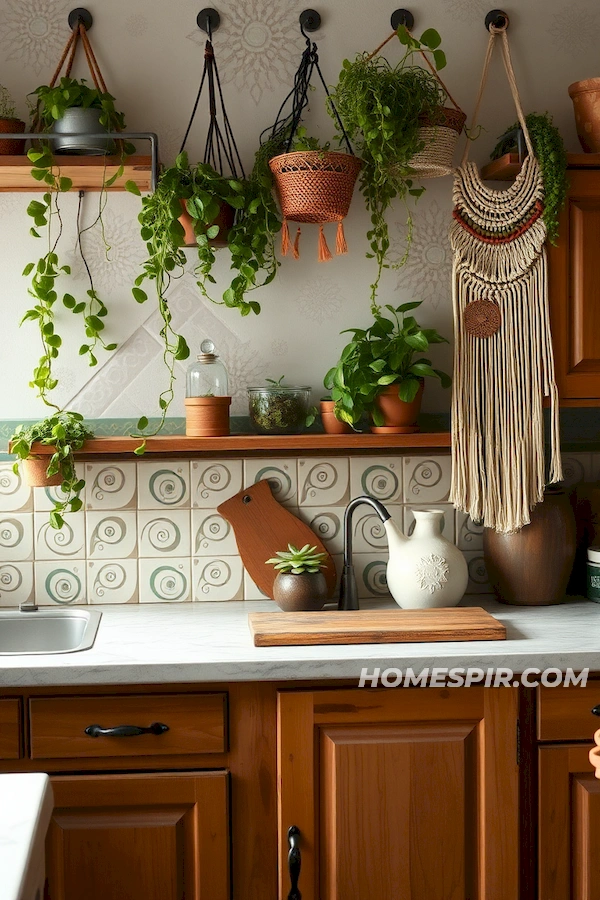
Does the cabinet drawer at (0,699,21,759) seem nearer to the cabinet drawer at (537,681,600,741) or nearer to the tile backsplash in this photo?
the tile backsplash

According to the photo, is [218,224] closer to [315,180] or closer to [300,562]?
[315,180]

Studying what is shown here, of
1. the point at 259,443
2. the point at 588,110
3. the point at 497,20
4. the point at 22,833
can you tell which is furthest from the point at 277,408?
the point at 22,833

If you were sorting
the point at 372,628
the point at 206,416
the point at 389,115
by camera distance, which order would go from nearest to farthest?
the point at 372,628, the point at 389,115, the point at 206,416

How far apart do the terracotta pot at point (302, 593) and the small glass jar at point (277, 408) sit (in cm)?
37

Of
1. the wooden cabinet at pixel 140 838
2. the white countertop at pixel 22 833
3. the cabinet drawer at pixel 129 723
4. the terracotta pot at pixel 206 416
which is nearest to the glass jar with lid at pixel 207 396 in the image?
the terracotta pot at pixel 206 416

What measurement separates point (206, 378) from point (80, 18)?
954 mm

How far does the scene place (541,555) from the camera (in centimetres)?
225

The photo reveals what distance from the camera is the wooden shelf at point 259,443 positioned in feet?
7.16

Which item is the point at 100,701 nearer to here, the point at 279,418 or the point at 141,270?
the point at 279,418

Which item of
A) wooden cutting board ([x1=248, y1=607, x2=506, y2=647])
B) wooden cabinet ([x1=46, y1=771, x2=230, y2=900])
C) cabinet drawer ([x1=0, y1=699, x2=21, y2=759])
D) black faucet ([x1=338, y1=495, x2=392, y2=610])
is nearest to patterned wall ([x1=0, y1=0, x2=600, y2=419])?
black faucet ([x1=338, y1=495, x2=392, y2=610])

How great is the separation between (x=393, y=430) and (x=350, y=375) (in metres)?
0.17

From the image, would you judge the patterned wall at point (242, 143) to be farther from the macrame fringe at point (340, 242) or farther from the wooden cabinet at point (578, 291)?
the wooden cabinet at point (578, 291)

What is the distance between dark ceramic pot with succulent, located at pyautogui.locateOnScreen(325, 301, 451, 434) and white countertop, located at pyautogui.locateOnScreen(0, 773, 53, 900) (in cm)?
127

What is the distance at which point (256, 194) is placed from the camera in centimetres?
228
